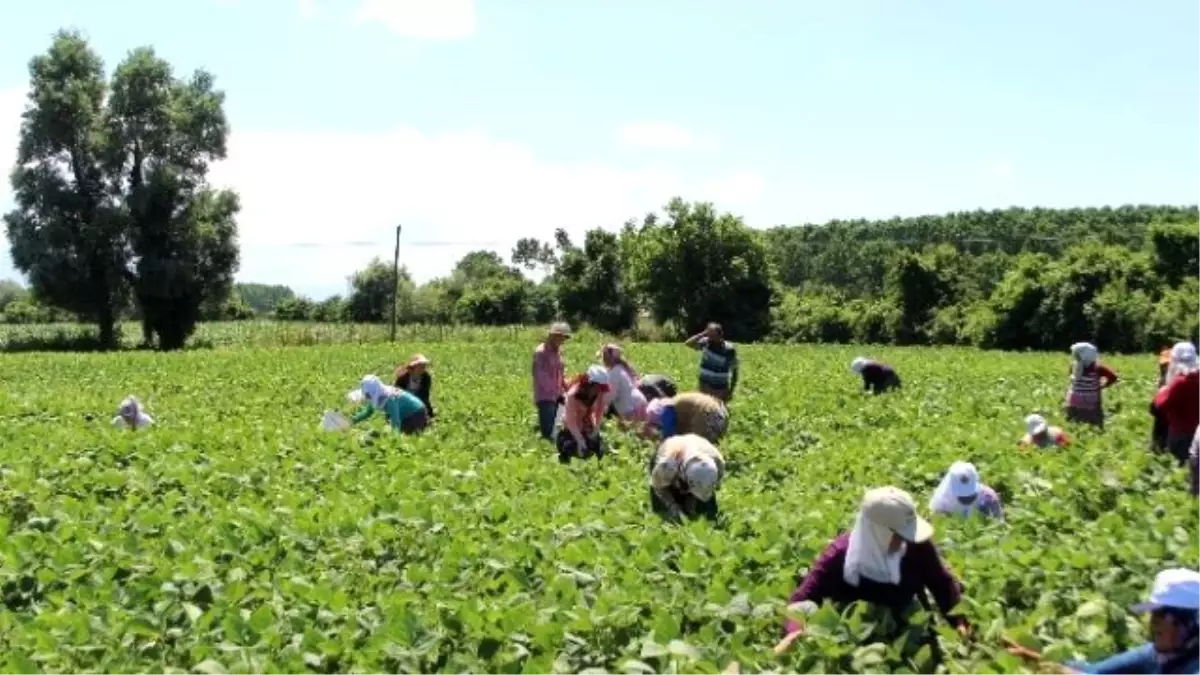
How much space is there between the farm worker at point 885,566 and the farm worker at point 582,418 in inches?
234

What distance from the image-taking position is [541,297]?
307ft

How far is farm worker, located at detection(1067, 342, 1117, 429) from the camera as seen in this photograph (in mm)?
12602

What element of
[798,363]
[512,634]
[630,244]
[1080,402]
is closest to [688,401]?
[512,634]

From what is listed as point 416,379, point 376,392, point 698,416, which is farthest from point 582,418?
point 416,379

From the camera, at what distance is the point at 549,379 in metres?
12.7

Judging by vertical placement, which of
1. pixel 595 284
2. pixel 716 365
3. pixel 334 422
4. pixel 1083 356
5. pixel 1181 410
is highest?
pixel 595 284

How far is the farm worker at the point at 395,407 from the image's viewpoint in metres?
12.0

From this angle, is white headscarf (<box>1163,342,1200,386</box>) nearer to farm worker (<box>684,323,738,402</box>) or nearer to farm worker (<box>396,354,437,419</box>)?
farm worker (<box>684,323,738,402</box>)

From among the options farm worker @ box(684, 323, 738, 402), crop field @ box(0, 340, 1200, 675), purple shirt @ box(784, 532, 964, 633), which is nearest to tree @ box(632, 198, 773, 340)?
farm worker @ box(684, 323, 738, 402)

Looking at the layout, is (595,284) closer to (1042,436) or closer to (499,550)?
(1042,436)

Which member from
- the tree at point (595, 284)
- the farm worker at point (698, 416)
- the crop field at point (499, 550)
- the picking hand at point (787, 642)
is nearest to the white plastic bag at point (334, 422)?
the crop field at point (499, 550)

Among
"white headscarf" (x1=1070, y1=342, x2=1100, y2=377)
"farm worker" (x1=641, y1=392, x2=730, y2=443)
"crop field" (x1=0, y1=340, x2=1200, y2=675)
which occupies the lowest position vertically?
"crop field" (x1=0, y1=340, x2=1200, y2=675)

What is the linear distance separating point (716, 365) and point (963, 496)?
749 cm

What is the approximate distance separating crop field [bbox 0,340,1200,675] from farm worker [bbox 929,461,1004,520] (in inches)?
6.4
